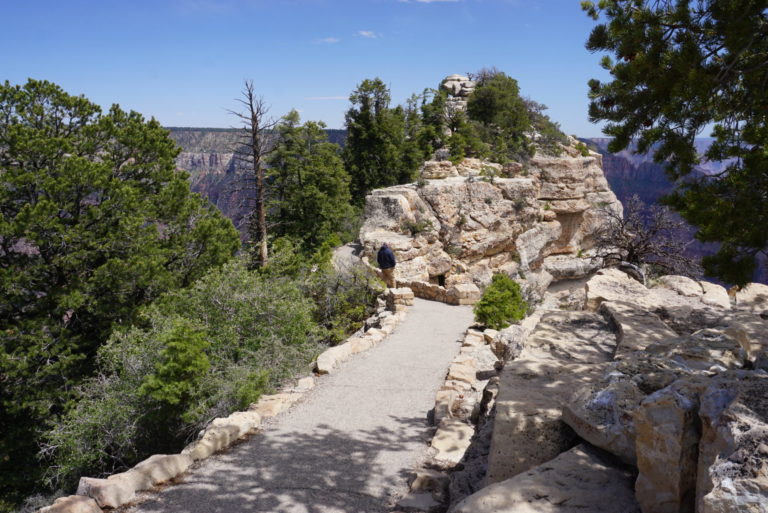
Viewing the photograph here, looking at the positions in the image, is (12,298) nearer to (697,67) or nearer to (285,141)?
(697,67)

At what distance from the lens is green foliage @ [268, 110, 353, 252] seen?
22.5m

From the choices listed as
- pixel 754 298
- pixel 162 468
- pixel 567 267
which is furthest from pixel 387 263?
pixel 567 267

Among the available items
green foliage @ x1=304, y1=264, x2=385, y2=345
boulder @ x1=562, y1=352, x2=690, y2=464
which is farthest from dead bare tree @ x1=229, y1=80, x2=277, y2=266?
boulder @ x1=562, y1=352, x2=690, y2=464

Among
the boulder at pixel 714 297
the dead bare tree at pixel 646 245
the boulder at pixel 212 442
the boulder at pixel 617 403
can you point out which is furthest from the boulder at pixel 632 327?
the dead bare tree at pixel 646 245

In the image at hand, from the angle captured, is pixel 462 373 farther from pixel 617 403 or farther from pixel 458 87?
pixel 458 87

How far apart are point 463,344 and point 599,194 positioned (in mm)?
19746

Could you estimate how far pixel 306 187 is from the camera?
22.5m

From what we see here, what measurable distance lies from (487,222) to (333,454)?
51.9 feet

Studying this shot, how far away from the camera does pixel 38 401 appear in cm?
1025

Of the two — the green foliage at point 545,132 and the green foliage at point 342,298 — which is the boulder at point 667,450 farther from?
the green foliage at point 545,132

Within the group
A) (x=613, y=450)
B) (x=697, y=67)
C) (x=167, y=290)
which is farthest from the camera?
(x=167, y=290)

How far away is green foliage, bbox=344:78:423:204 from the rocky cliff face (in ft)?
13.1

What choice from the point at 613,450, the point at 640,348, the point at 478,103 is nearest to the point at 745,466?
the point at 613,450

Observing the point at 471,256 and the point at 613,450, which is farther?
the point at 471,256
